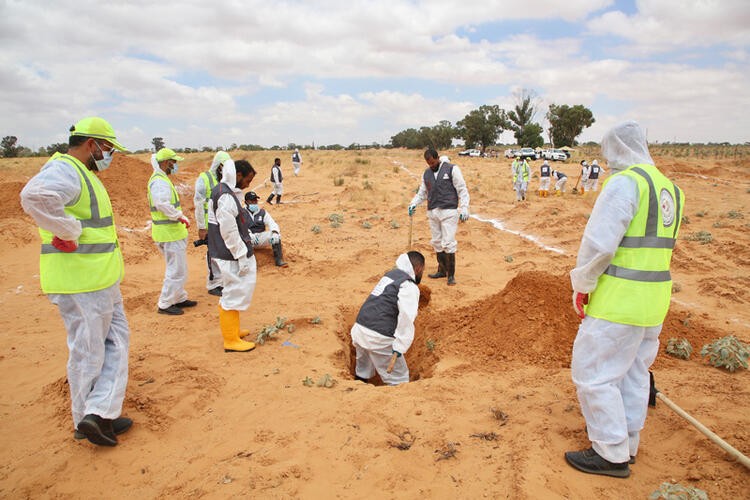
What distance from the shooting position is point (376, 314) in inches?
162

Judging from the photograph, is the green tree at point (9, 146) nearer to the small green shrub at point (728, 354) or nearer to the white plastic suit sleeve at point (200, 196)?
the white plastic suit sleeve at point (200, 196)

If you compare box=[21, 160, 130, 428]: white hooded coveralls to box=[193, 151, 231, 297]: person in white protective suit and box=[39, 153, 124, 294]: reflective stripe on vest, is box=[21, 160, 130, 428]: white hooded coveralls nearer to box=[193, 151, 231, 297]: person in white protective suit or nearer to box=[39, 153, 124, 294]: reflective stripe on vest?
box=[39, 153, 124, 294]: reflective stripe on vest

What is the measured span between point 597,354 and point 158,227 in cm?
522

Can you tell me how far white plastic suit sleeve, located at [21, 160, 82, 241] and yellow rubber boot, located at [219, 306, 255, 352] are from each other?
1923 millimetres

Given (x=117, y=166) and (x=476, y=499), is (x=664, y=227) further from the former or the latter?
(x=117, y=166)

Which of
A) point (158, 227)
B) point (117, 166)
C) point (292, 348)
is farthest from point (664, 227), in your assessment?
point (117, 166)

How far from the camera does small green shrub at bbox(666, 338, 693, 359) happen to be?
4188 millimetres

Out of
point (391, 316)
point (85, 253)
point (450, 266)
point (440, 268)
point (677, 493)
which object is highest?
point (85, 253)

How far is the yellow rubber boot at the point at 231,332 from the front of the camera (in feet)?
15.0

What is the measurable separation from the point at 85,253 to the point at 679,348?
206 inches

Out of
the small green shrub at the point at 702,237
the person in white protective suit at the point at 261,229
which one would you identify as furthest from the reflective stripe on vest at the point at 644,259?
the small green shrub at the point at 702,237

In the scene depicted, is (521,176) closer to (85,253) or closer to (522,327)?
(522,327)

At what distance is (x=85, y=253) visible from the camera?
2.97 meters

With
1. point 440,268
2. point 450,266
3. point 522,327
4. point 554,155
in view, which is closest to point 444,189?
point 450,266
